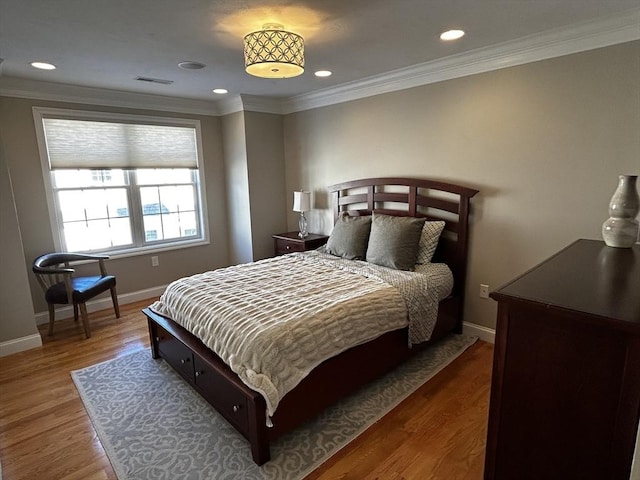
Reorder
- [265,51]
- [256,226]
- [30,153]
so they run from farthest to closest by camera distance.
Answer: [256,226]
[30,153]
[265,51]

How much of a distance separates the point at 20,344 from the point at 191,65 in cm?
289

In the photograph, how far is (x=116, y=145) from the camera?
4.08m

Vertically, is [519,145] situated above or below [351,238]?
above

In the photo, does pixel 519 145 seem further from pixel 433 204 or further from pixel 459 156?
pixel 433 204

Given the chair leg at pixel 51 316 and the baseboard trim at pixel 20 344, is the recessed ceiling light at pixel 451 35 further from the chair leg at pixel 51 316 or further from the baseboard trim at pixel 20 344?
the baseboard trim at pixel 20 344

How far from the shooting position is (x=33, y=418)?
7.51 feet

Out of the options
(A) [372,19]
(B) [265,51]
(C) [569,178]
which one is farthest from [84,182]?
(C) [569,178]

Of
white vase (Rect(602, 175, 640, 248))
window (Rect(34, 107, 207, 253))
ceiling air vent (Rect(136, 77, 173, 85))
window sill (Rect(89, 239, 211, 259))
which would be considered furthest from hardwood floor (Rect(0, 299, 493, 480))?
ceiling air vent (Rect(136, 77, 173, 85))

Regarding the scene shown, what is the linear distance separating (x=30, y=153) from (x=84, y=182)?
1.77 feet

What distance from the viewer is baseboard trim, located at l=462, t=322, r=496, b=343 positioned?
314cm

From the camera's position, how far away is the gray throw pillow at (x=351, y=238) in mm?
3418

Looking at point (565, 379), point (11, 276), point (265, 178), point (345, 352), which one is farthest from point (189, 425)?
point (265, 178)

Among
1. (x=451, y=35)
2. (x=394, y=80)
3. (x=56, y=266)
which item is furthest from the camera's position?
(x=56, y=266)

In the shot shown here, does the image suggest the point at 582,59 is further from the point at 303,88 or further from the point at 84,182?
the point at 84,182
